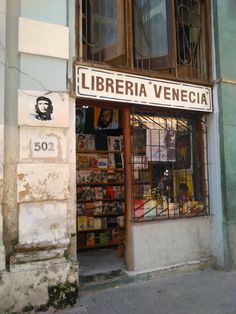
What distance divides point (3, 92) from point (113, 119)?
2947 mm

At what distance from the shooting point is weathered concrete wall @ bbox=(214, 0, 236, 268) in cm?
564

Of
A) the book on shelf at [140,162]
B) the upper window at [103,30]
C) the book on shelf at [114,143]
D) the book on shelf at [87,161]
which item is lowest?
the book on shelf at [140,162]

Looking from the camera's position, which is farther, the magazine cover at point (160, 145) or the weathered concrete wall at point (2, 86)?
the magazine cover at point (160, 145)

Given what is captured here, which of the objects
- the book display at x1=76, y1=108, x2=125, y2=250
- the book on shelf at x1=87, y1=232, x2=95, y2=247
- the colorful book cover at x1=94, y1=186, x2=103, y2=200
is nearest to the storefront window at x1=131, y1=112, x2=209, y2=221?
the book display at x1=76, y1=108, x2=125, y2=250

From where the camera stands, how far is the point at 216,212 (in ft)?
19.1

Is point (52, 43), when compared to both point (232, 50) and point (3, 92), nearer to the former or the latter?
point (3, 92)

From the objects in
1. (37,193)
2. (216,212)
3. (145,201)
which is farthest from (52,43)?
(216,212)

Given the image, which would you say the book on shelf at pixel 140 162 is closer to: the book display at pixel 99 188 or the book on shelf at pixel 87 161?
the book display at pixel 99 188

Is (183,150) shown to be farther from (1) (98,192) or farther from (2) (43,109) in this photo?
(2) (43,109)

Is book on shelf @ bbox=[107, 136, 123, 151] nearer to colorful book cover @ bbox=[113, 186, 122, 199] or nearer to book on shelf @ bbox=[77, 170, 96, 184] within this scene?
book on shelf @ bbox=[77, 170, 96, 184]

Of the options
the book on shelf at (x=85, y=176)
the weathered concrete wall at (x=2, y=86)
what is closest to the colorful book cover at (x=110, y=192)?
the book on shelf at (x=85, y=176)

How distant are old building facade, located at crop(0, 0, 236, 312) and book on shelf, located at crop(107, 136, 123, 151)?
25 millimetres

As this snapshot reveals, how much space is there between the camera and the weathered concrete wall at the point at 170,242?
17.1 feet

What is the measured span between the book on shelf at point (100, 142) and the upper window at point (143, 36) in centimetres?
223
